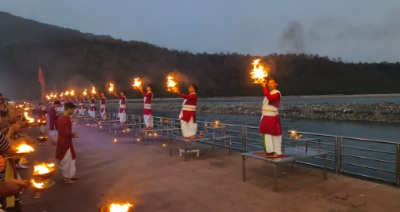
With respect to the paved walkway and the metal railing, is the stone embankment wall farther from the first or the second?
the paved walkway

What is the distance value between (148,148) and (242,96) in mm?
A: 132646

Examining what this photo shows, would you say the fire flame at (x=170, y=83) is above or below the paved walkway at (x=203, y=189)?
above

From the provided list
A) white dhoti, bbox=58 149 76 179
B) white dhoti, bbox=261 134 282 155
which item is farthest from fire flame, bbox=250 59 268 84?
white dhoti, bbox=58 149 76 179

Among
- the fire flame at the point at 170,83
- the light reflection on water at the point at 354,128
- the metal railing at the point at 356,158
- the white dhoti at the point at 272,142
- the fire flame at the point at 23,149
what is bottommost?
the light reflection on water at the point at 354,128

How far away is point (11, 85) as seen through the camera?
371ft

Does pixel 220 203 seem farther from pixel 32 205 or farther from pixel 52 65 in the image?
pixel 52 65

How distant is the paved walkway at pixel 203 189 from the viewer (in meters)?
5.71

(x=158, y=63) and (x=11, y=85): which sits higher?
(x=158, y=63)

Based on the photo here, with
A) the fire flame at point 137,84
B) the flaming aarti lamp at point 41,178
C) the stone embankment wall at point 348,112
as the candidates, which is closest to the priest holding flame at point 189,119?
the fire flame at point 137,84

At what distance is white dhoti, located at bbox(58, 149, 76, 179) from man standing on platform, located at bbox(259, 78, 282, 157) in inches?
177

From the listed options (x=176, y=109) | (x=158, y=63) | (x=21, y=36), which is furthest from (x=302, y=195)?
(x=21, y=36)

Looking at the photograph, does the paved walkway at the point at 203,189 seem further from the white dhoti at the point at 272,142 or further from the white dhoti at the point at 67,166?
the white dhoti at the point at 272,142

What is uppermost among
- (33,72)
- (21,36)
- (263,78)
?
(21,36)

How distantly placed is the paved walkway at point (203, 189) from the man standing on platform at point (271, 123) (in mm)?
800
